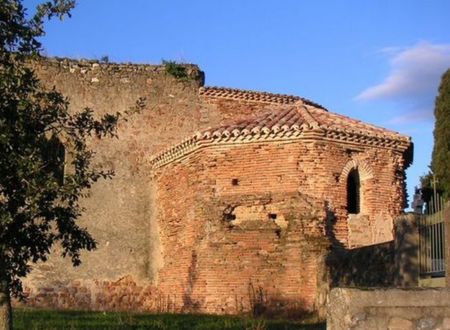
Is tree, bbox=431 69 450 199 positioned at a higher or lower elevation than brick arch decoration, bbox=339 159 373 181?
higher

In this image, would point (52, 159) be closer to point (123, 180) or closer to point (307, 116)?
point (307, 116)

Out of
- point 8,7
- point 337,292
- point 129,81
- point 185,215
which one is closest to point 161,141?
point 129,81

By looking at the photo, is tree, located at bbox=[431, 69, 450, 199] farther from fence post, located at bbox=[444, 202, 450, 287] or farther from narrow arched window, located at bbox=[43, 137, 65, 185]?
narrow arched window, located at bbox=[43, 137, 65, 185]

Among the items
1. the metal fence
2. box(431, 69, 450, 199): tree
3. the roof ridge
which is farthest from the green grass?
box(431, 69, 450, 199): tree

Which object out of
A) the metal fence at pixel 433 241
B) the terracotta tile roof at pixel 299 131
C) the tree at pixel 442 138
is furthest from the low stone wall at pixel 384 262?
the tree at pixel 442 138

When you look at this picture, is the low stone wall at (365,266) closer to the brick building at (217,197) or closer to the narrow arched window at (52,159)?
the brick building at (217,197)

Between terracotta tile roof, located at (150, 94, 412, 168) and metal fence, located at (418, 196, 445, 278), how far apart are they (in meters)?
6.03

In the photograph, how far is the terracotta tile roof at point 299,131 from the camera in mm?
17312

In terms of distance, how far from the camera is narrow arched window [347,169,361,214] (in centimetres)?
1812

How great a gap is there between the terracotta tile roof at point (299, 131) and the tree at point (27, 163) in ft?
28.8

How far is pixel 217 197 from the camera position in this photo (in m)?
17.9

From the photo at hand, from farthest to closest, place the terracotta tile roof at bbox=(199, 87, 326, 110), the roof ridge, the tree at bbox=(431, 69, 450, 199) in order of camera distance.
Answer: the terracotta tile roof at bbox=(199, 87, 326, 110)
the tree at bbox=(431, 69, 450, 199)
the roof ridge

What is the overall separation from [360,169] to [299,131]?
1895 millimetres

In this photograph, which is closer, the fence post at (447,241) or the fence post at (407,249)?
the fence post at (447,241)
